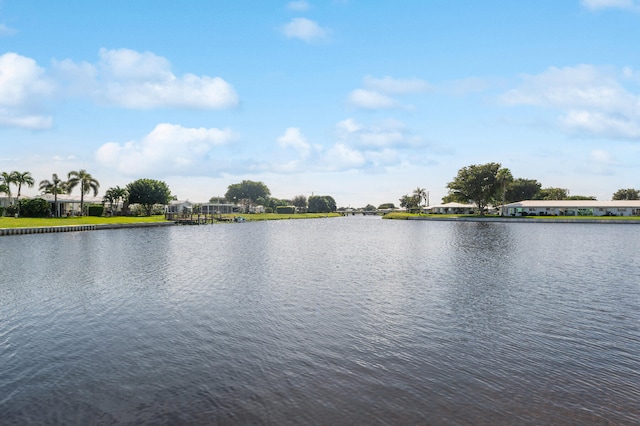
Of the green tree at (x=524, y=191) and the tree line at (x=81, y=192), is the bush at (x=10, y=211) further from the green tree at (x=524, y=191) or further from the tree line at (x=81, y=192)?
the green tree at (x=524, y=191)

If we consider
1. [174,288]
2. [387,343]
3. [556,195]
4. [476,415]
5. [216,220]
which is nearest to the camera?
[476,415]

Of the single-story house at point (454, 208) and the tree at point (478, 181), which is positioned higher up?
the tree at point (478, 181)

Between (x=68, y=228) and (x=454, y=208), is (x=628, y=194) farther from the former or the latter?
(x=68, y=228)

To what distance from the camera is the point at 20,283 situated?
91.1 ft

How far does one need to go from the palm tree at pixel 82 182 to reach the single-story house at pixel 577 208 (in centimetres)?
13658

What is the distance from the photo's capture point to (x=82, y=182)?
110 meters

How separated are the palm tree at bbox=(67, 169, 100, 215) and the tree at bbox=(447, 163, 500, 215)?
395ft

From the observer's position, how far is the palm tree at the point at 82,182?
358 ft

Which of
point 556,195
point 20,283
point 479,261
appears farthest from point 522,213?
point 20,283

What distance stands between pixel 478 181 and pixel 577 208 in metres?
34.2

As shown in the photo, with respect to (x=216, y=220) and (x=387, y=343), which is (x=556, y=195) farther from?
(x=387, y=343)

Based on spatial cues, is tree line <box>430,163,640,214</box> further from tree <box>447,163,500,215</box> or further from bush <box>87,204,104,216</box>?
bush <box>87,204,104,216</box>

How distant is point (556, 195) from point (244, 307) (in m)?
205

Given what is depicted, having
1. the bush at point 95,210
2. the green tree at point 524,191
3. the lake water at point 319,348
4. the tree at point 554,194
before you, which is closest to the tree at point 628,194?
the tree at point 554,194
